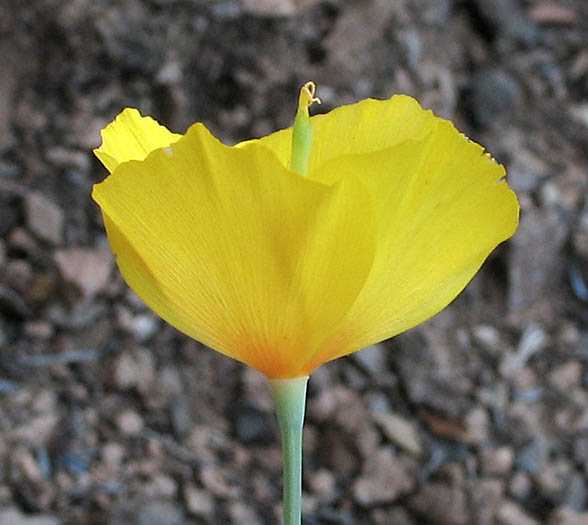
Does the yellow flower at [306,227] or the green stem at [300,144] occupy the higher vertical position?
the green stem at [300,144]

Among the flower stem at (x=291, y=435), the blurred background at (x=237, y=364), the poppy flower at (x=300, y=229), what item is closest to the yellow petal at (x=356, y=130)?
the poppy flower at (x=300, y=229)

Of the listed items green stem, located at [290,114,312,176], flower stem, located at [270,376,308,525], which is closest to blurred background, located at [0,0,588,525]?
flower stem, located at [270,376,308,525]

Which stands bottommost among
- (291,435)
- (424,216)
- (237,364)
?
(291,435)

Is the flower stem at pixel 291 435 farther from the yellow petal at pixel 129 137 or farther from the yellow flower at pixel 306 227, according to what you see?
the yellow petal at pixel 129 137

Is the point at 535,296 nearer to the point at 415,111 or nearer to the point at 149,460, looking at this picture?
the point at 149,460

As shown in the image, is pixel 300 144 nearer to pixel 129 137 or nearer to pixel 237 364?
pixel 129 137

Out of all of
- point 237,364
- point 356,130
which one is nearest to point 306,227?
point 356,130

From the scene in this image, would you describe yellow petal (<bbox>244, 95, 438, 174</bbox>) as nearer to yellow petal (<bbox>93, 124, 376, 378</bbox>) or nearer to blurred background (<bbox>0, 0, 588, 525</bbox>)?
yellow petal (<bbox>93, 124, 376, 378</bbox>)
